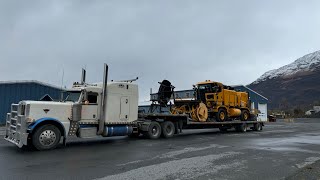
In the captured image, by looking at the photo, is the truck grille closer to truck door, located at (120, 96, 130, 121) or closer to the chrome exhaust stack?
the chrome exhaust stack

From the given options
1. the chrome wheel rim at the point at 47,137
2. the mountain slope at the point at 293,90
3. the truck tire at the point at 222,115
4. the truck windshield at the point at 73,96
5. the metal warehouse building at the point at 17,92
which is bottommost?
the chrome wheel rim at the point at 47,137

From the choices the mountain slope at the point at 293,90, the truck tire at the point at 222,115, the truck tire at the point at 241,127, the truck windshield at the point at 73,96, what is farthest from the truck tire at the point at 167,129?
the mountain slope at the point at 293,90

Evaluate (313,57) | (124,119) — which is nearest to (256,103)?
(124,119)

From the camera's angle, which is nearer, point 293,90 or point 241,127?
point 241,127

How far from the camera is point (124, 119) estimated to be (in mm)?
16719

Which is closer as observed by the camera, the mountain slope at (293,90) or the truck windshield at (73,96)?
the truck windshield at (73,96)

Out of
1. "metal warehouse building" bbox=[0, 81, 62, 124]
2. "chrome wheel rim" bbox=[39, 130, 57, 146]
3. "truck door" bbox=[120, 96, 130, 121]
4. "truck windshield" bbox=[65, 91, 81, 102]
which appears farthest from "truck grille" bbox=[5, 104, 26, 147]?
"metal warehouse building" bbox=[0, 81, 62, 124]

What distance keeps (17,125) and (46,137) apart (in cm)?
124

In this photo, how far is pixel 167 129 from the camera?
19.4 m

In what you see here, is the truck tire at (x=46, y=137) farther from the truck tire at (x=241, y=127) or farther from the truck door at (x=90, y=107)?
the truck tire at (x=241, y=127)

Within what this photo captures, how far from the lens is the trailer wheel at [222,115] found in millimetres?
23897

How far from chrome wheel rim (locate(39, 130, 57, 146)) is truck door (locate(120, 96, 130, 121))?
400 cm

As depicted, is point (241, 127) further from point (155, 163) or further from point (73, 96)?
point (155, 163)

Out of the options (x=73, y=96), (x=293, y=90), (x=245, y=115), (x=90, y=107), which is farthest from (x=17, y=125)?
(x=293, y=90)
